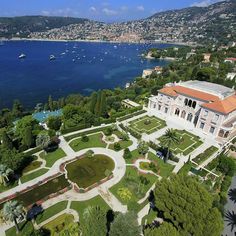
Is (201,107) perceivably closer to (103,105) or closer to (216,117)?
(216,117)

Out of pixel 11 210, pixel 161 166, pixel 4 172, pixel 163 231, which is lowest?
pixel 161 166

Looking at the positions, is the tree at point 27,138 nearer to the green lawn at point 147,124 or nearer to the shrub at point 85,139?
the shrub at point 85,139

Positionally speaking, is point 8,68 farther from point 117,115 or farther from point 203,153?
point 203,153

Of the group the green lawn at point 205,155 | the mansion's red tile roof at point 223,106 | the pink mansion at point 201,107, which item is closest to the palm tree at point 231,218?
the green lawn at point 205,155

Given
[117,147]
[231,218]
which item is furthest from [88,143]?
[231,218]

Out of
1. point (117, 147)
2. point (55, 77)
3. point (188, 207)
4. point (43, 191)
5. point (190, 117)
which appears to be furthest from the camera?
point (55, 77)

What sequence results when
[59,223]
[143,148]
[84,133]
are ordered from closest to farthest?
[59,223], [143,148], [84,133]

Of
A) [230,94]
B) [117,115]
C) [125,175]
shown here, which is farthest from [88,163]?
[230,94]
